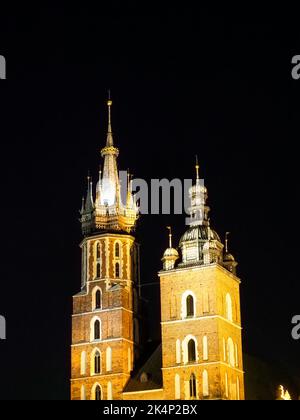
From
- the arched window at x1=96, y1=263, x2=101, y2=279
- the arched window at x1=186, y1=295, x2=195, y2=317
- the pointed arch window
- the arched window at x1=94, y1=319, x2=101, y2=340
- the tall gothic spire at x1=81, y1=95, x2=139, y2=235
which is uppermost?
the tall gothic spire at x1=81, y1=95, x2=139, y2=235

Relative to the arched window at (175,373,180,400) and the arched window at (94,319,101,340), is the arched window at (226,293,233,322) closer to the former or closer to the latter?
the arched window at (175,373,180,400)

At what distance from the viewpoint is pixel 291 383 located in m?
82.1

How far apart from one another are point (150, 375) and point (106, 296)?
7.35 metres

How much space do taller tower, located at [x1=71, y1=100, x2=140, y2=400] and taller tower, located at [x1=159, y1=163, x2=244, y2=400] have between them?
431 centimetres

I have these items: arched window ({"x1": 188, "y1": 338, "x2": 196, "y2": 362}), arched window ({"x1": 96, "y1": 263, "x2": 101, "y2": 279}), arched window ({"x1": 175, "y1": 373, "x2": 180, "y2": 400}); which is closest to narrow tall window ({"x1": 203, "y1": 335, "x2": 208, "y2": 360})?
arched window ({"x1": 188, "y1": 338, "x2": 196, "y2": 362})

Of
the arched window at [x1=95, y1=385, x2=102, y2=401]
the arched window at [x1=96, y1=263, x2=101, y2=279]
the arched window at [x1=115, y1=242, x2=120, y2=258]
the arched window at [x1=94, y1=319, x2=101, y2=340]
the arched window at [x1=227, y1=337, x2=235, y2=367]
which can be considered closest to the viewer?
the arched window at [x1=227, y1=337, x2=235, y2=367]

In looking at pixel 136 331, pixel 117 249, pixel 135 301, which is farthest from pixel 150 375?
pixel 117 249

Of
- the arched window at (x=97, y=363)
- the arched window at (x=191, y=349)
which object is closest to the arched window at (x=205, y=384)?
the arched window at (x=191, y=349)

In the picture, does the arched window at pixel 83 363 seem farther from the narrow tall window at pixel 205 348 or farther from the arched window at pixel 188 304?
the narrow tall window at pixel 205 348

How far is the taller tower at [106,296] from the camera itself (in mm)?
77438

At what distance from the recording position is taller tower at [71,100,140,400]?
77438 mm

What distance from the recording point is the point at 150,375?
7688 centimetres
